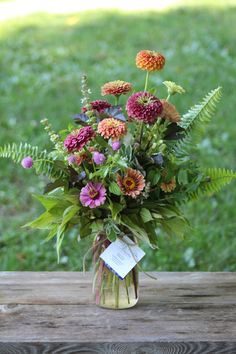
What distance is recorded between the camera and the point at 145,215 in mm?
2033

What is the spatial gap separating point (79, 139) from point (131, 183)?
178mm

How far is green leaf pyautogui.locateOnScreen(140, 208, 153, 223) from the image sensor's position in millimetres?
2027

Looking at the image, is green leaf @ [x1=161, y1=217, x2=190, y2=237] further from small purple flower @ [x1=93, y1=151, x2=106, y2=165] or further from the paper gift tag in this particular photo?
small purple flower @ [x1=93, y1=151, x2=106, y2=165]

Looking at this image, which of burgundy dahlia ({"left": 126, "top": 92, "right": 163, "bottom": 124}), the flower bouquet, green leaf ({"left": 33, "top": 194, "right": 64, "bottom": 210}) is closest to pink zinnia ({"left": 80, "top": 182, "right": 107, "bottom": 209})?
the flower bouquet

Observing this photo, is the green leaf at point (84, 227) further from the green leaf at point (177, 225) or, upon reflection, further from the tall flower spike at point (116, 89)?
the tall flower spike at point (116, 89)

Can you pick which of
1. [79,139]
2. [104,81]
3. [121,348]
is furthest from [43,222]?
[104,81]

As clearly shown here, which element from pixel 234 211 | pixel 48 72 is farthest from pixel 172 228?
pixel 48 72

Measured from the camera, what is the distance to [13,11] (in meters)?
9.46

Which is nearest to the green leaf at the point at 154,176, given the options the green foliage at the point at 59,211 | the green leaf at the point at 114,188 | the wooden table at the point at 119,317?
the green leaf at the point at 114,188

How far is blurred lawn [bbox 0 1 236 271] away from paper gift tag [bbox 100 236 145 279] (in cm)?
20

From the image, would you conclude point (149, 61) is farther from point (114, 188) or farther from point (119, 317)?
point (119, 317)

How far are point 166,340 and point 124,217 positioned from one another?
343 millimetres

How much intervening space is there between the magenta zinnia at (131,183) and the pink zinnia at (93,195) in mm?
50

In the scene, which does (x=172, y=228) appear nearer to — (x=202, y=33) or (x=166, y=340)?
(x=166, y=340)
